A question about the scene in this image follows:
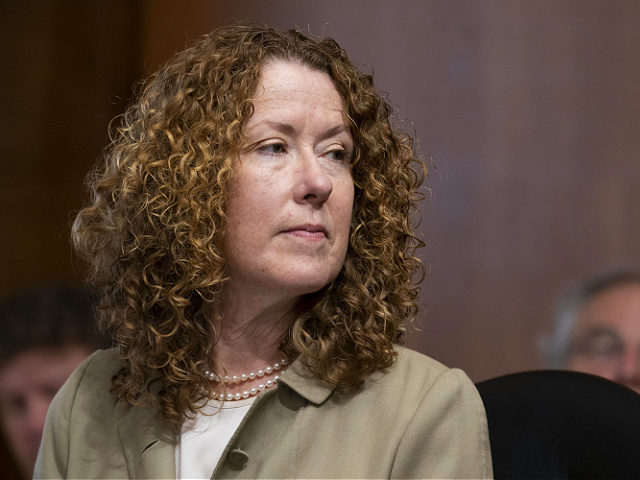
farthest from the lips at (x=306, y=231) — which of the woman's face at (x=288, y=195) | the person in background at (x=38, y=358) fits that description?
the person in background at (x=38, y=358)

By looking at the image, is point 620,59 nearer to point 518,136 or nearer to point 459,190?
point 518,136

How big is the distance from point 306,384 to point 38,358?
57.7 inches

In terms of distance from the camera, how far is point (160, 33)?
3342 millimetres

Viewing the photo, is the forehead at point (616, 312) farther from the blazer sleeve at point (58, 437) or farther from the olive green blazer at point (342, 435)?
the blazer sleeve at point (58, 437)

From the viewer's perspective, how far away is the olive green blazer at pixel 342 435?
56.6 inches

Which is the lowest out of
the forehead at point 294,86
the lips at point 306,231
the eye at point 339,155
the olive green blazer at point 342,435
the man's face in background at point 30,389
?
the man's face in background at point 30,389

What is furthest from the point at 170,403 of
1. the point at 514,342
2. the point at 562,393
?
the point at 514,342

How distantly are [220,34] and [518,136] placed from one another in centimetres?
152

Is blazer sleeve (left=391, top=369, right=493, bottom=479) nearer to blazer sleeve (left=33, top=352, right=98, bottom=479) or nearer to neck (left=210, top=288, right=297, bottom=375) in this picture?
neck (left=210, top=288, right=297, bottom=375)

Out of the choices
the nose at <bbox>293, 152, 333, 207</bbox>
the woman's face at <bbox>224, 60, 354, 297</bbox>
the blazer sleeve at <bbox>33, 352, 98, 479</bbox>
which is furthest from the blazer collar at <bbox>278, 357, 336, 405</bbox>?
A: the blazer sleeve at <bbox>33, 352, 98, 479</bbox>

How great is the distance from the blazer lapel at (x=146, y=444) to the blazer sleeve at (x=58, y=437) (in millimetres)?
120

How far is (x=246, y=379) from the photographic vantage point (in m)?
1.57

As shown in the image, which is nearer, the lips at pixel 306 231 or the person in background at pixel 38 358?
the lips at pixel 306 231

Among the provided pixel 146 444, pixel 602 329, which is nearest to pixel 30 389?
pixel 146 444
